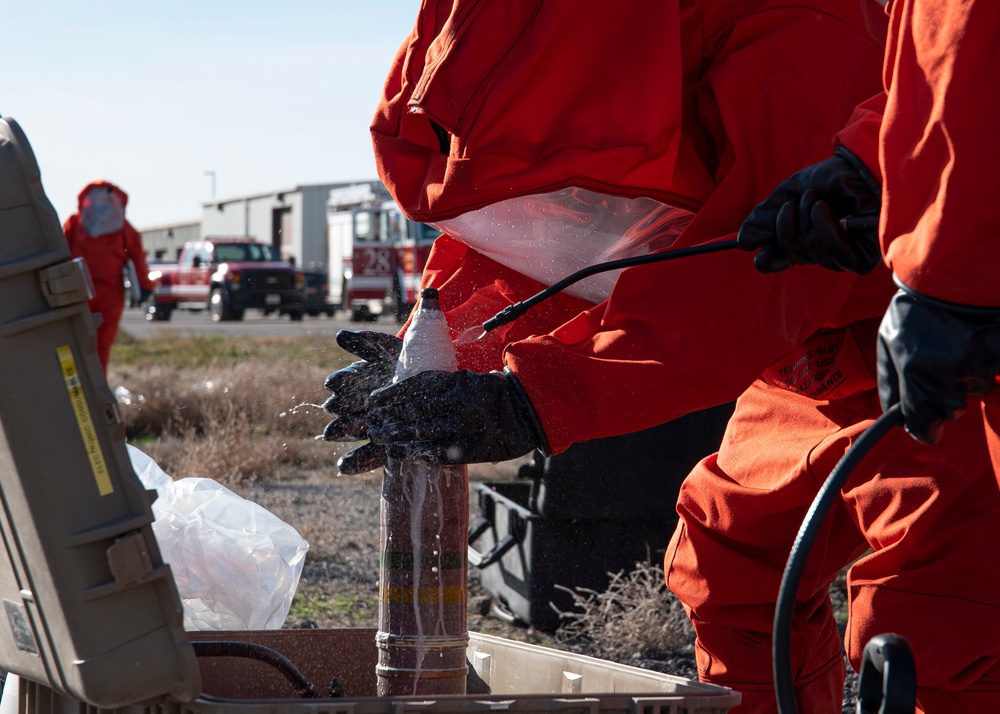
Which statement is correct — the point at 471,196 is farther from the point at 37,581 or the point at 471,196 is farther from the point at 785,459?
the point at 37,581

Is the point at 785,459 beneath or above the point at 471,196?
beneath

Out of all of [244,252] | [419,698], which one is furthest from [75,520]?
[244,252]

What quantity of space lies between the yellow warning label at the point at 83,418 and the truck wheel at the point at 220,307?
88.1ft

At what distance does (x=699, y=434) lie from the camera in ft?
13.6

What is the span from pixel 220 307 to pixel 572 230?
26.8 meters

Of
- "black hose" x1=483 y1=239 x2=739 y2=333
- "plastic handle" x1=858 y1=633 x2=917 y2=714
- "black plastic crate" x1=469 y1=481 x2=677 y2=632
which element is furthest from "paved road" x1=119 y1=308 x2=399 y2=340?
"plastic handle" x1=858 y1=633 x2=917 y2=714

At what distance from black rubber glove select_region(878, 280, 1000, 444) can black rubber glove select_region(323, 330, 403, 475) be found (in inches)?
33.6

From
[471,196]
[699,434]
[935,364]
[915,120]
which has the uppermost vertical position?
[915,120]

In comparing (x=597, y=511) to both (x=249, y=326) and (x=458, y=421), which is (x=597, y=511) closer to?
(x=458, y=421)

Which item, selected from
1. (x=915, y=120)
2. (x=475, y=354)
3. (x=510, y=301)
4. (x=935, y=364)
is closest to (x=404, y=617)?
(x=475, y=354)

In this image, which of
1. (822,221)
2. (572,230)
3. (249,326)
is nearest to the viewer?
(822,221)

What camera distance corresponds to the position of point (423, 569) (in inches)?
75.1

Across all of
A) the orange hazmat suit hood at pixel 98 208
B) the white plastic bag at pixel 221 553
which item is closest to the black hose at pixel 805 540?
the white plastic bag at pixel 221 553

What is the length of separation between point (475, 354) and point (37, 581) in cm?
94
